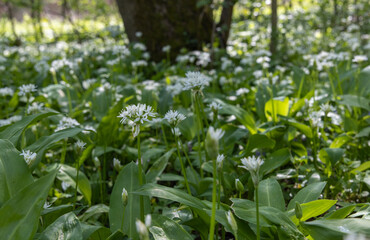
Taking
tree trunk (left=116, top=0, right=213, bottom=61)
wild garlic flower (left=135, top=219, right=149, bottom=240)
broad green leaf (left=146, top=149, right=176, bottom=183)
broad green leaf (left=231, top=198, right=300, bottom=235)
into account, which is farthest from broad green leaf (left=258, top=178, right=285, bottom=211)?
tree trunk (left=116, top=0, right=213, bottom=61)

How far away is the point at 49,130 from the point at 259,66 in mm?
2381

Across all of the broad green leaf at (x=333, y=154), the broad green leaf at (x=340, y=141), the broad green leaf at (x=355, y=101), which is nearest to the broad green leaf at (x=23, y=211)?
the broad green leaf at (x=333, y=154)

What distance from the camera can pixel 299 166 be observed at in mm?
1945

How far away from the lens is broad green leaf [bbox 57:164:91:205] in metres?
1.83

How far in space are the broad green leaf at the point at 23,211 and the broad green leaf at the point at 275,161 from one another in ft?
3.48

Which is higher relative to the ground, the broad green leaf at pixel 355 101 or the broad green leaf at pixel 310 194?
the broad green leaf at pixel 355 101

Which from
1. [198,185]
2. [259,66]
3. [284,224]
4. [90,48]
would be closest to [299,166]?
[198,185]

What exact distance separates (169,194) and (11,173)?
513 millimetres

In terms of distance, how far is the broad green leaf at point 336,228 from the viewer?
1050mm

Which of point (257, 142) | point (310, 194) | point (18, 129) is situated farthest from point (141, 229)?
point (257, 142)

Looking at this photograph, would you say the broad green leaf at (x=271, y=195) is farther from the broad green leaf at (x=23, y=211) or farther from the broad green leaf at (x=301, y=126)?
the broad green leaf at (x=23, y=211)

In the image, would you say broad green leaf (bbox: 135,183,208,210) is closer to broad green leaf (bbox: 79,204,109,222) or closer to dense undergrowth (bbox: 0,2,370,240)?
dense undergrowth (bbox: 0,2,370,240)

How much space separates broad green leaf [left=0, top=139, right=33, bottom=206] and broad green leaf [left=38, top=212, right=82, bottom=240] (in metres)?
0.17

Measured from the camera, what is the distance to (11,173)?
126 centimetres
